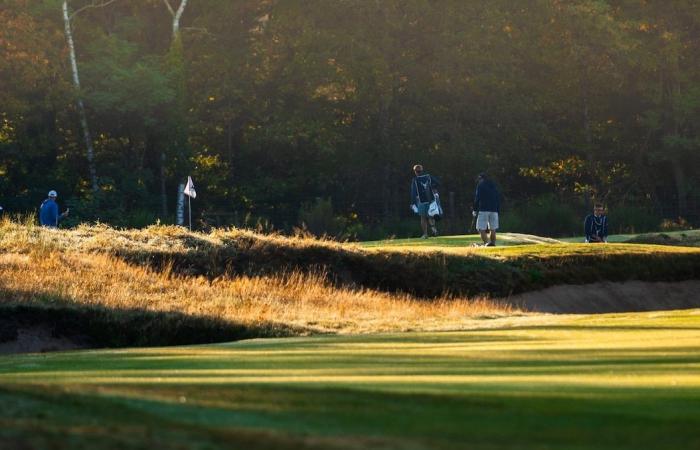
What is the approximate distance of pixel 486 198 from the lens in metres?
32.5

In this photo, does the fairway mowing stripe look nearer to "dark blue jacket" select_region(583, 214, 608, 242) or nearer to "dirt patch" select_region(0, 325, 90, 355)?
"dirt patch" select_region(0, 325, 90, 355)

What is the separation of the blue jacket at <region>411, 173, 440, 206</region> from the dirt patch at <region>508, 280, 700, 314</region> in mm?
8700

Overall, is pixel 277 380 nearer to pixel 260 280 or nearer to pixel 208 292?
pixel 208 292

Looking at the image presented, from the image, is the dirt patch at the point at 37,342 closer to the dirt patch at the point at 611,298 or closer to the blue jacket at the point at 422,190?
the dirt patch at the point at 611,298

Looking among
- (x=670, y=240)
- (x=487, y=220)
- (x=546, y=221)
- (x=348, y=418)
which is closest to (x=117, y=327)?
(x=348, y=418)

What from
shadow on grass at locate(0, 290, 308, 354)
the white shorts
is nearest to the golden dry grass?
shadow on grass at locate(0, 290, 308, 354)

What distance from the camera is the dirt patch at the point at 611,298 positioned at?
2742 cm

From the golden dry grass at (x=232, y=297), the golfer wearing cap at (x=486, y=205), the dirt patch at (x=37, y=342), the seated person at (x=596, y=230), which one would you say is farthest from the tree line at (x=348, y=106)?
the dirt patch at (x=37, y=342)

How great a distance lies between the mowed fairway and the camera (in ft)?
18.5

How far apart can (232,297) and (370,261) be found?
6495mm

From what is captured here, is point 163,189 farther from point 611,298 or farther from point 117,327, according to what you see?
point 117,327

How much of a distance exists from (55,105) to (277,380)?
4444cm

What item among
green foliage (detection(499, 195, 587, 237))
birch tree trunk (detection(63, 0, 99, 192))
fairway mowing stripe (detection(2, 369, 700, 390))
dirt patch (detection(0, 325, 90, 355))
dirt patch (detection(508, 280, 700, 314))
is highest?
birch tree trunk (detection(63, 0, 99, 192))

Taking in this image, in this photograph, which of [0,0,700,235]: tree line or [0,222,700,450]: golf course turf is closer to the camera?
[0,222,700,450]: golf course turf
